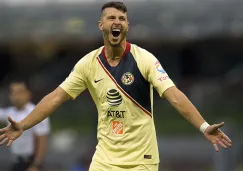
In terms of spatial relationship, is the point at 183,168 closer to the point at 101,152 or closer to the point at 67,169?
the point at 67,169

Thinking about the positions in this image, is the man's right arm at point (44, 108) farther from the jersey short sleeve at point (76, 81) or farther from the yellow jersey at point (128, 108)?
the yellow jersey at point (128, 108)

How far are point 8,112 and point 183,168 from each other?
7.23 meters

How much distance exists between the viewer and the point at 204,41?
4241 centimetres

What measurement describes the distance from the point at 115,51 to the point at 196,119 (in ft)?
3.92

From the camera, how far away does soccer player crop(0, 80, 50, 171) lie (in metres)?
14.7

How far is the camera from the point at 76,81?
31.7 feet

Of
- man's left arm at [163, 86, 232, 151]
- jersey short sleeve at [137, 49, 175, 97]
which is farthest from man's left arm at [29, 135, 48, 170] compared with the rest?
man's left arm at [163, 86, 232, 151]

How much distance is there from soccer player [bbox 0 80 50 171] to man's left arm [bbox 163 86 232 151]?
231 inches

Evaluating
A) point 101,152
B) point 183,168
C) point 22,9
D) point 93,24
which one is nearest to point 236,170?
point 183,168

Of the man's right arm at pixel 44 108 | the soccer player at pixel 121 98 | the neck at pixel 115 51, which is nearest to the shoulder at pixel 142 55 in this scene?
the soccer player at pixel 121 98

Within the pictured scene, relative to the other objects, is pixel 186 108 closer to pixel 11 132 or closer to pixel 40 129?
pixel 11 132

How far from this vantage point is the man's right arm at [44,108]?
31.5ft

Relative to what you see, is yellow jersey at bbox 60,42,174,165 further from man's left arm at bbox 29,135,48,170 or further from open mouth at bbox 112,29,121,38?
man's left arm at bbox 29,135,48,170

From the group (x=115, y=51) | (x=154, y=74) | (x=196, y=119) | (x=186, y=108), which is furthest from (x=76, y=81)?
(x=196, y=119)
